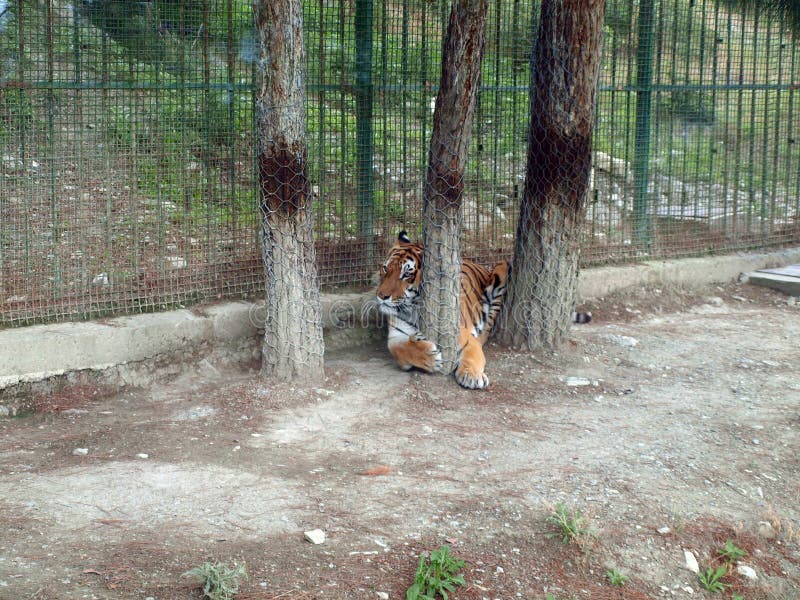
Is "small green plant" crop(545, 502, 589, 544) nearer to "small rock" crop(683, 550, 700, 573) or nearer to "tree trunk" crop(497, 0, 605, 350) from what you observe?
"small rock" crop(683, 550, 700, 573)

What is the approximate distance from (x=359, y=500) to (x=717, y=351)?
145 inches

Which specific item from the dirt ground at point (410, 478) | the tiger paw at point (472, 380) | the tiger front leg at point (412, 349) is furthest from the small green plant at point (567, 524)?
the tiger front leg at point (412, 349)

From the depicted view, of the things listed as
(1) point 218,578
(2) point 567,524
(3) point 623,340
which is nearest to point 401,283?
(3) point 623,340

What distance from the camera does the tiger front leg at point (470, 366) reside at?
19.4 ft

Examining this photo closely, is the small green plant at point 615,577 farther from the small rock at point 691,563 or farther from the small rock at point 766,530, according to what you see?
the small rock at point 766,530

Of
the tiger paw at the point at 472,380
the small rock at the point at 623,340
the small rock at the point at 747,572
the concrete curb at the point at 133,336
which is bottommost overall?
the small rock at the point at 747,572

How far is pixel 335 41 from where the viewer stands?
22.1 ft

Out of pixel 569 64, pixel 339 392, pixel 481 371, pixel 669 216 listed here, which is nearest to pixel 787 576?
pixel 481 371

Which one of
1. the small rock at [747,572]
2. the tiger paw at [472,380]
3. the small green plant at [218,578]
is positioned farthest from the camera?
the tiger paw at [472,380]

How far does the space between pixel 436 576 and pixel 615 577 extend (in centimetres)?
78

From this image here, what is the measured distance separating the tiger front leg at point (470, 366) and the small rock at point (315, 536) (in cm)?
218

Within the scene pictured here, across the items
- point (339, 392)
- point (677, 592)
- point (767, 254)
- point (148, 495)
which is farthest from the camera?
point (767, 254)

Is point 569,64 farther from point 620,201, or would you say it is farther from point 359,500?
point 359,500

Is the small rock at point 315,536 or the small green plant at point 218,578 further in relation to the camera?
the small rock at point 315,536
